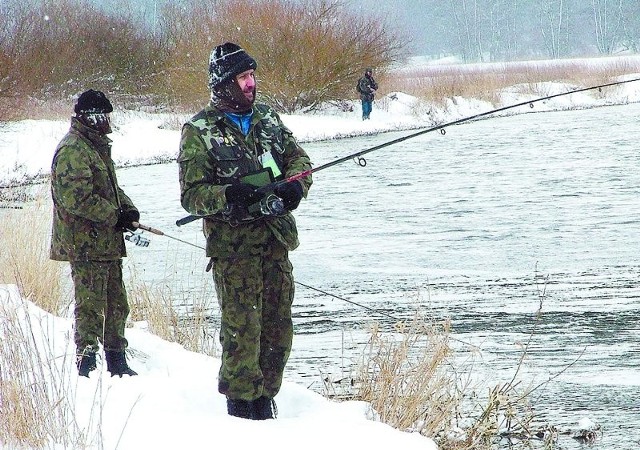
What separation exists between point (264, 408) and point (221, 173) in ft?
3.29

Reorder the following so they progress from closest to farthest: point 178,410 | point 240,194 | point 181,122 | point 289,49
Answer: point 240,194 < point 178,410 < point 181,122 < point 289,49

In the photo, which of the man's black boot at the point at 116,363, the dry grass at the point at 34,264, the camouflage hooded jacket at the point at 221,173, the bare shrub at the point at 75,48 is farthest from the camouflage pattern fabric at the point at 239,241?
the bare shrub at the point at 75,48

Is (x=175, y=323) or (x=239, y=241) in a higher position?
(x=239, y=241)

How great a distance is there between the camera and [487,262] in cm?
1075

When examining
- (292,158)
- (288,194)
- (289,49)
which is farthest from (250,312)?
(289,49)

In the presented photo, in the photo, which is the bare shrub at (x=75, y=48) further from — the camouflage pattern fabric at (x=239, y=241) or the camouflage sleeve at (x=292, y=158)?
the camouflage pattern fabric at (x=239, y=241)

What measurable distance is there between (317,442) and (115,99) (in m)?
31.0

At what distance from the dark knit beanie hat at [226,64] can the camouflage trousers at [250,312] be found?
2.27 ft

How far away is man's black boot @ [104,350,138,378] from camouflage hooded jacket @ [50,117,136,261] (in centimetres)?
49

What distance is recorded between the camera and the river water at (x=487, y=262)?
22.3ft

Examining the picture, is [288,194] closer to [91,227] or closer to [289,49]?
[91,227]

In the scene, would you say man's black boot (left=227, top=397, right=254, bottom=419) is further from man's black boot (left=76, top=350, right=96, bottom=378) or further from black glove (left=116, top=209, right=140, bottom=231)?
black glove (left=116, top=209, right=140, bottom=231)

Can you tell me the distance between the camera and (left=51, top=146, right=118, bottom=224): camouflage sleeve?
5234 millimetres

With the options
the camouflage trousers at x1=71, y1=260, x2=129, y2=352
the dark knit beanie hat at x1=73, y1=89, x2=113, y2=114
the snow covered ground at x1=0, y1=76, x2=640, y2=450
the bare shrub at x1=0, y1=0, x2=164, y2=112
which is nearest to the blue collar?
the snow covered ground at x1=0, y1=76, x2=640, y2=450
